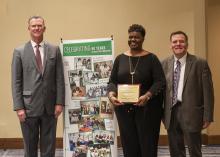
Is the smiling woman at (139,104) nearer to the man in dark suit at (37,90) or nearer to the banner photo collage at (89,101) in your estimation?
the banner photo collage at (89,101)

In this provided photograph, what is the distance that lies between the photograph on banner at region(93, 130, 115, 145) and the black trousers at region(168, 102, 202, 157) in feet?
2.49

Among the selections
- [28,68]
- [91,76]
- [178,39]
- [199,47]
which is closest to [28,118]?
[28,68]

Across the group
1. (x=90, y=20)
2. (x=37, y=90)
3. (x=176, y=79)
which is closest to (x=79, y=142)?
(x=37, y=90)

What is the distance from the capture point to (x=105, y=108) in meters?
3.83

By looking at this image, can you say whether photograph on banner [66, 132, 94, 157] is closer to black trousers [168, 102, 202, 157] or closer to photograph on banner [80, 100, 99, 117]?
photograph on banner [80, 100, 99, 117]

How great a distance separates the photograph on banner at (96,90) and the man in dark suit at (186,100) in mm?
793

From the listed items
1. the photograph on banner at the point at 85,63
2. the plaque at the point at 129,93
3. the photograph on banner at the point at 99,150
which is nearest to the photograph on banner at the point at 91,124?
the photograph on banner at the point at 99,150

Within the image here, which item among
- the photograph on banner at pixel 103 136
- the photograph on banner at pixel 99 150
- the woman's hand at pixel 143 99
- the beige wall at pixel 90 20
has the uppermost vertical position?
the beige wall at pixel 90 20

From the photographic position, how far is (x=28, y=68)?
3.35m

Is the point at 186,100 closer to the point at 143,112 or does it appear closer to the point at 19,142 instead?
the point at 143,112

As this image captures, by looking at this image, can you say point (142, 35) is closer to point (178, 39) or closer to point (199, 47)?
point (178, 39)

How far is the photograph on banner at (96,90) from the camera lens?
151 inches

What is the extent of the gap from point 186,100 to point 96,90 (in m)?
1.08

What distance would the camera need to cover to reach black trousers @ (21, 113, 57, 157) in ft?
11.1
